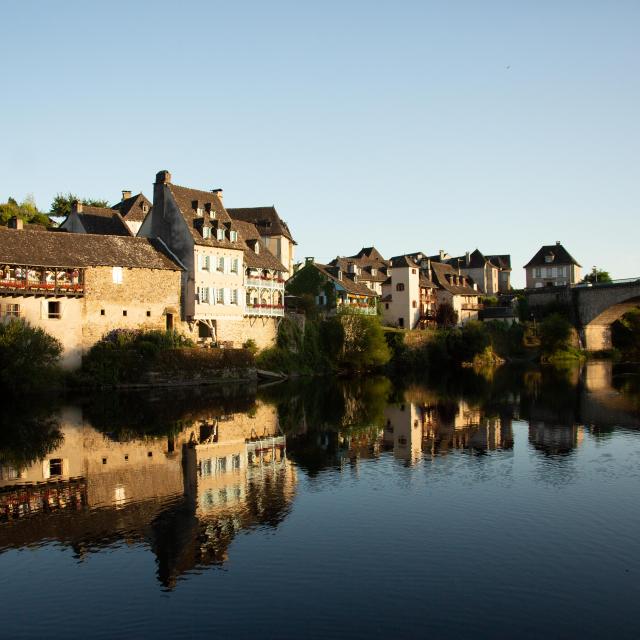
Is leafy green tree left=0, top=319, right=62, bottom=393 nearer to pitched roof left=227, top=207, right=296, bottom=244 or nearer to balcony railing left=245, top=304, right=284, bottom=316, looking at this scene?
balcony railing left=245, top=304, right=284, bottom=316

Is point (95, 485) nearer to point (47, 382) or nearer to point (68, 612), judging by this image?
point (68, 612)

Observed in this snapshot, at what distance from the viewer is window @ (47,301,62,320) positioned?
49.3 m

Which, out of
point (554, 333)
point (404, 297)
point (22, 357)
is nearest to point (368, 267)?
point (404, 297)

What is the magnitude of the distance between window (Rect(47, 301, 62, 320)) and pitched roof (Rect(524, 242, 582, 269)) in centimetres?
8773

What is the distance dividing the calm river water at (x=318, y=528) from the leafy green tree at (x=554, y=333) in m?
53.9

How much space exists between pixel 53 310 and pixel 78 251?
5.00 meters

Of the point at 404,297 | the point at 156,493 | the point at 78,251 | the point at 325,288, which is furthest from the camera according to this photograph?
the point at 404,297

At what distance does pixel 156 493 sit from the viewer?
72.1 ft

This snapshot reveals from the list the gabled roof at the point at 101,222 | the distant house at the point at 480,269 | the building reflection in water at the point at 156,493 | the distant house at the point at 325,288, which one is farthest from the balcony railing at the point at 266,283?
the distant house at the point at 480,269

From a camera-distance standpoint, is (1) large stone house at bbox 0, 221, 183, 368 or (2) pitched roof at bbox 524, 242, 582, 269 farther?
(2) pitched roof at bbox 524, 242, 582, 269

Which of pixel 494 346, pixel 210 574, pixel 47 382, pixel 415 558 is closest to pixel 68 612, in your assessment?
pixel 210 574

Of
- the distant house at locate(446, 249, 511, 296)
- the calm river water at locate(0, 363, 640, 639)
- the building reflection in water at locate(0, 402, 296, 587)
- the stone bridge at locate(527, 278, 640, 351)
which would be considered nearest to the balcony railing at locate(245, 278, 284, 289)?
the calm river water at locate(0, 363, 640, 639)

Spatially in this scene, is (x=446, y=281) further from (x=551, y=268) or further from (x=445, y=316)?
(x=551, y=268)

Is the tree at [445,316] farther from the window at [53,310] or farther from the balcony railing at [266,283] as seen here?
the window at [53,310]
